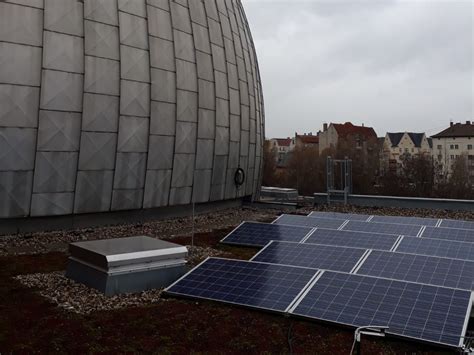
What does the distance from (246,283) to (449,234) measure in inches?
394

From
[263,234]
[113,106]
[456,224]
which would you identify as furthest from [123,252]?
[456,224]

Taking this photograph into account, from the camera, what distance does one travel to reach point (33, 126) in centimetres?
1669

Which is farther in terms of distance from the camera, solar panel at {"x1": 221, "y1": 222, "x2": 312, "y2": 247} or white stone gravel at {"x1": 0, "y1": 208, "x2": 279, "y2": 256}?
solar panel at {"x1": 221, "y1": 222, "x2": 312, "y2": 247}

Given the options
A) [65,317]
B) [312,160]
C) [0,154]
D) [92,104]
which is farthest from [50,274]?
[312,160]

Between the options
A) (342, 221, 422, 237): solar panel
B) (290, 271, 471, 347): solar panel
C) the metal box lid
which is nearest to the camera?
(290, 271, 471, 347): solar panel

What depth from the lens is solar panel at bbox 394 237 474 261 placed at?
1387 centimetres

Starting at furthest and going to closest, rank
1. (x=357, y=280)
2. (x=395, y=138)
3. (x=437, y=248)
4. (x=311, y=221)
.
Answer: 1. (x=395, y=138)
2. (x=311, y=221)
3. (x=437, y=248)
4. (x=357, y=280)

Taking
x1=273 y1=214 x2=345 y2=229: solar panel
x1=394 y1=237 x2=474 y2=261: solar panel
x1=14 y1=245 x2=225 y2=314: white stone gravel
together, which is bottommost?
x1=14 y1=245 x2=225 y2=314: white stone gravel

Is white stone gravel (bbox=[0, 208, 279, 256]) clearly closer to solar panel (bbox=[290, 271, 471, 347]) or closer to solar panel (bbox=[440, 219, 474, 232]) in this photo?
solar panel (bbox=[440, 219, 474, 232])

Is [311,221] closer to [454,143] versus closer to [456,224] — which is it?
Answer: [456,224]

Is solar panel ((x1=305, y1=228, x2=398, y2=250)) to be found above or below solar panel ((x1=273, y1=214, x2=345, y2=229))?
below

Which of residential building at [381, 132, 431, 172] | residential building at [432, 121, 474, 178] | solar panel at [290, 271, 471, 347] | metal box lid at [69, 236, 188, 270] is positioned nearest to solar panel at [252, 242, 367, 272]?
solar panel at [290, 271, 471, 347]

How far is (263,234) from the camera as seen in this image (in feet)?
55.2

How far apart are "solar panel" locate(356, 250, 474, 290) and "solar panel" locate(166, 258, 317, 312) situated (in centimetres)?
236
